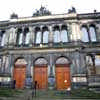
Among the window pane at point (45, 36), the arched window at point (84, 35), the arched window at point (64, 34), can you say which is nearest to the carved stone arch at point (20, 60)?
the window pane at point (45, 36)

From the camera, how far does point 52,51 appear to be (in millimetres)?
15555

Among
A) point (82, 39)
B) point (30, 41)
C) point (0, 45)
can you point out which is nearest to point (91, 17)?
point (82, 39)

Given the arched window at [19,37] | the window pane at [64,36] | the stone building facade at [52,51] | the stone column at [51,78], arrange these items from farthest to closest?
the arched window at [19,37], the window pane at [64,36], the stone building facade at [52,51], the stone column at [51,78]

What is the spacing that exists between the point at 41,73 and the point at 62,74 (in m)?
2.92

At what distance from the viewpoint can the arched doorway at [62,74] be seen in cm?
1439

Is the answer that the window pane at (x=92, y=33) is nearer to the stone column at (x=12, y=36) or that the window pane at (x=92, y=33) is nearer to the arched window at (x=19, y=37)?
the arched window at (x=19, y=37)

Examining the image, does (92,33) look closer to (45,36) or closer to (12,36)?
(45,36)

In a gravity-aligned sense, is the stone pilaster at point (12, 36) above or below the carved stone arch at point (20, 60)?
above

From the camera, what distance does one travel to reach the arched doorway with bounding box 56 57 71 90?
1439 centimetres

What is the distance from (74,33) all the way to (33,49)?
6462 millimetres

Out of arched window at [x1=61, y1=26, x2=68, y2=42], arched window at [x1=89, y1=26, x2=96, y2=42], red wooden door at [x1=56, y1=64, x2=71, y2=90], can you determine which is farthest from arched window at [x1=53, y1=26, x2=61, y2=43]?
arched window at [x1=89, y1=26, x2=96, y2=42]

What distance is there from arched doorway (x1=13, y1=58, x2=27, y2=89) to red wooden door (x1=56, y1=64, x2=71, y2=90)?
4827 mm

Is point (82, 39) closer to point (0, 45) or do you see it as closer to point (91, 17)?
point (91, 17)

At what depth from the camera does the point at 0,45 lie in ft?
60.6
